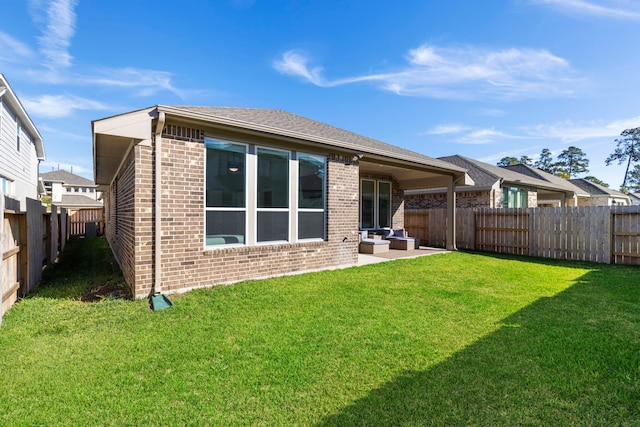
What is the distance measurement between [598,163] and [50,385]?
67.2 metres

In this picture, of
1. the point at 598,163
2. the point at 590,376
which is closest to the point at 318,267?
the point at 590,376

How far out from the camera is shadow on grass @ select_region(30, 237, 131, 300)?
578 cm

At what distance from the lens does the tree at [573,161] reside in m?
49.5

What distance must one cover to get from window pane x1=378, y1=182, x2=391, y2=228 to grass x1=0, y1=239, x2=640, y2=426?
777cm

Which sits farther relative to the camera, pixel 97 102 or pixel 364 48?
pixel 97 102

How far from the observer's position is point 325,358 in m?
3.24

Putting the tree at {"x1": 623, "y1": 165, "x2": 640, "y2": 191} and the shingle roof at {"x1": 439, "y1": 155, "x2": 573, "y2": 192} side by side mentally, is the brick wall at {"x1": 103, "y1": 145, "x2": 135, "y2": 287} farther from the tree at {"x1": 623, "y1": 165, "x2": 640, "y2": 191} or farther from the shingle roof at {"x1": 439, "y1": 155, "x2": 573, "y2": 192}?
the tree at {"x1": 623, "y1": 165, "x2": 640, "y2": 191}

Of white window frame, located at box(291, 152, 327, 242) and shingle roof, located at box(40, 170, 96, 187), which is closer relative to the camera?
white window frame, located at box(291, 152, 327, 242)

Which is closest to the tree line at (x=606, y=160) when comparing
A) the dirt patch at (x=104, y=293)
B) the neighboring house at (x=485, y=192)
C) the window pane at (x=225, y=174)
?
the neighboring house at (x=485, y=192)

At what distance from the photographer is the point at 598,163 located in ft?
161

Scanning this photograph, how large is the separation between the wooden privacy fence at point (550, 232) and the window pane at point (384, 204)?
186 cm

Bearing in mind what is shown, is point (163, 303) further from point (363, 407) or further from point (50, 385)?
point (363, 407)

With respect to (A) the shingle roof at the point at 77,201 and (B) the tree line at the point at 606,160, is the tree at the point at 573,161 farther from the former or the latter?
(A) the shingle roof at the point at 77,201

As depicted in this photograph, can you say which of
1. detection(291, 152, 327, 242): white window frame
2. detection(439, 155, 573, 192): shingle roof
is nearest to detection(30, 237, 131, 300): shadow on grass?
detection(291, 152, 327, 242): white window frame
